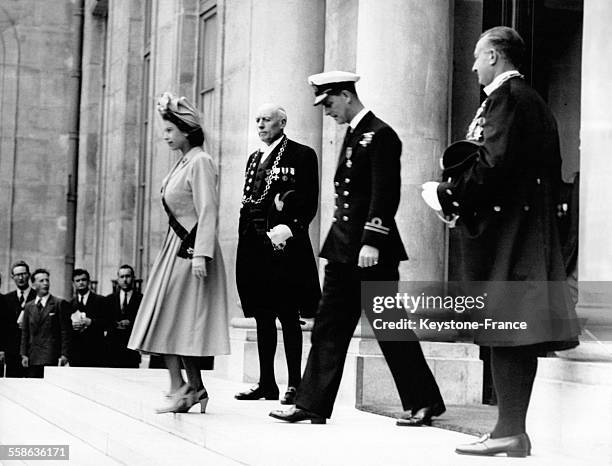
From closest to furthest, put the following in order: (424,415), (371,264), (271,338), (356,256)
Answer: (371,264), (356,256), (424,415), (271,338)

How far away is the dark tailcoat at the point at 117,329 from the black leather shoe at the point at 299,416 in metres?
8.52

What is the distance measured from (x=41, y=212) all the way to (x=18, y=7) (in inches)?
166

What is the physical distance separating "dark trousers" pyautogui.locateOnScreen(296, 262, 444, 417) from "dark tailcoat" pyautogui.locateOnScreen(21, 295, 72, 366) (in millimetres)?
8395

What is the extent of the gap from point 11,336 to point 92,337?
1.03 meters

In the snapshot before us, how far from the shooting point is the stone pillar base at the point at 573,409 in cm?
544

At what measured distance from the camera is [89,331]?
50.6 ft

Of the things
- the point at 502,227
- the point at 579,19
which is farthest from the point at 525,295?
the point at 579,19

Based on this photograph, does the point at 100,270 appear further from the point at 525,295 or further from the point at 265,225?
the point at 525,295

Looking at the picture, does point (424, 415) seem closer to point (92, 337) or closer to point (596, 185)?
point (596, 185)

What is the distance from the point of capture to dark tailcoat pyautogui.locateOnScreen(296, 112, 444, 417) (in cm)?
661

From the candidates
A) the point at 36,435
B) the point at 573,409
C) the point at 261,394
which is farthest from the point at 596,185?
the point at 36,435

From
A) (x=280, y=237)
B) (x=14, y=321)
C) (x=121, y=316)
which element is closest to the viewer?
(x=280, y=237)

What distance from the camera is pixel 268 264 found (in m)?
8.45

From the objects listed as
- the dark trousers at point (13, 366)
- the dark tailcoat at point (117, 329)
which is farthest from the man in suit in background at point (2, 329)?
the dark tailcoat at point (117, 329)
